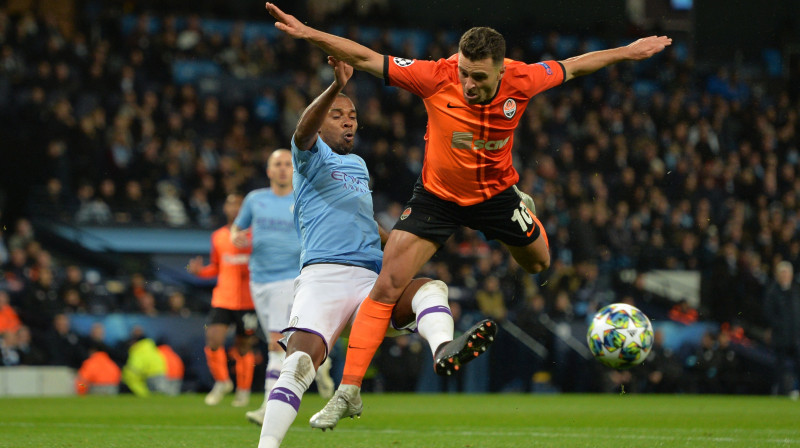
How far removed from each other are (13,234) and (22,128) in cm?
170

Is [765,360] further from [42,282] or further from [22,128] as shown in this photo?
[22,128]

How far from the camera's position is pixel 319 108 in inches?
216

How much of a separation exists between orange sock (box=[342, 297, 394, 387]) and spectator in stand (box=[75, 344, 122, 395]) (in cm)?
956

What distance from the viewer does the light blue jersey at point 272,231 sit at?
32.8 ft

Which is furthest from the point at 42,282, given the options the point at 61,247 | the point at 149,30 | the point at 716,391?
the point at 716,391

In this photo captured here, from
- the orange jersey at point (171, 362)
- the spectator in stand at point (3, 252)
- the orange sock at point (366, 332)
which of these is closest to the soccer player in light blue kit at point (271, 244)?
the orange sock at point (366, 332)

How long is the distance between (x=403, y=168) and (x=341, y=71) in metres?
14.0

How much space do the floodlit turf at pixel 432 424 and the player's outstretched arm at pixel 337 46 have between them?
2526 mm

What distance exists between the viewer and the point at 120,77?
1875cm

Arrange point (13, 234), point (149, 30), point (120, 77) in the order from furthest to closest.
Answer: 1. point (149, 30)
2. point (120, 77)
3. point (13, 234)

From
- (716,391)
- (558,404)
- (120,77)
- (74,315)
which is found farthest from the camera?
(120,77)

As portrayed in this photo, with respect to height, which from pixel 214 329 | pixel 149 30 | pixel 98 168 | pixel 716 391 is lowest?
pixel 716 391

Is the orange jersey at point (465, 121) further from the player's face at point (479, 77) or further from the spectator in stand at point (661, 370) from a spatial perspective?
the spectator in stand at point (661, 370)

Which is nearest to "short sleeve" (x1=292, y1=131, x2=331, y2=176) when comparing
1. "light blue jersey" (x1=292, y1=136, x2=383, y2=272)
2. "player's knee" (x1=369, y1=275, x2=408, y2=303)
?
"light blue jersey" (x1=292, y1=136, x2=383, y2=272)
